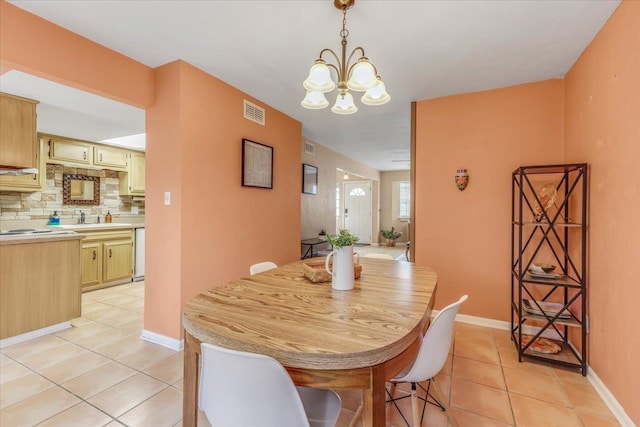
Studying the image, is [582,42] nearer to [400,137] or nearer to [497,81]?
[497,81]

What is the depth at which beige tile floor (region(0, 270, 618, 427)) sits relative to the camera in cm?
159

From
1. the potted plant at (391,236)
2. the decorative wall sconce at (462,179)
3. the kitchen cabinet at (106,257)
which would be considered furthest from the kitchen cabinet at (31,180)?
the potted plant at (391,236)

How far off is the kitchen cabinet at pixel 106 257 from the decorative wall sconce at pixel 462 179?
458 cm

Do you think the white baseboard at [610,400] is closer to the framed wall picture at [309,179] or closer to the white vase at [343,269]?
the white vase at [343,269]

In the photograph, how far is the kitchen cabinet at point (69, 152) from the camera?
3990 millimetres

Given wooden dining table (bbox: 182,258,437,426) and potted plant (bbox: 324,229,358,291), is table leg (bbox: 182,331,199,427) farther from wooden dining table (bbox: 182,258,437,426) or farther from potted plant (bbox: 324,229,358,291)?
potted plant (bbox: 324,229,358,291)

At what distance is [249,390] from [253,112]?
2.88m

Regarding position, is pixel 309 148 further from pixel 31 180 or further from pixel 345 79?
pixel 31 180

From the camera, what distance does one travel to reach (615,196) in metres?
1.72

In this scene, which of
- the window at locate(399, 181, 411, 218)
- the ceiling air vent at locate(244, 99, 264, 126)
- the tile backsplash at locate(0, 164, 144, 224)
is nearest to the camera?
the ceiling air vent at locate(244, 99, 264, 126)

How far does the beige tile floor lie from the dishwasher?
200 centimetres

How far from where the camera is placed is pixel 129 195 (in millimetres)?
4965

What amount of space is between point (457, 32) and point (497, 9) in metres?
0.26

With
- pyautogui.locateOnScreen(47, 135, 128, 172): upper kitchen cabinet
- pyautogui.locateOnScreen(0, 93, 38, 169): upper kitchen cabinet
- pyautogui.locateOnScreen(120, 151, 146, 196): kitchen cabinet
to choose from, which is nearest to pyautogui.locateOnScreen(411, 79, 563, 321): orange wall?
pyautogui.locateOnScreen(0, 93, 38, 169): upper kitchen cabinet
